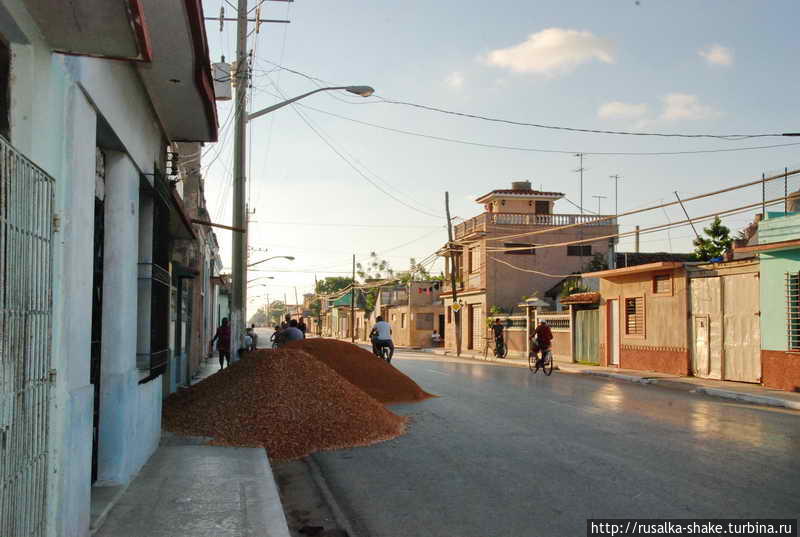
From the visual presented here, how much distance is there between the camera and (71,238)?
4.69 meters

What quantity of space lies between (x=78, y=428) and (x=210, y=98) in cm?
482

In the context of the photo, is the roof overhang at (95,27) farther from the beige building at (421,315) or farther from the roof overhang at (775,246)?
the beige building at (421,315)

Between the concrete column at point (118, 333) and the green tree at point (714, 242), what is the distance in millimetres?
31141

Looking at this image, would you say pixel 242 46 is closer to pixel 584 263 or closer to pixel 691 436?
pixel 691 436

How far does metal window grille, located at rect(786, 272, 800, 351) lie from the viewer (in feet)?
58.7

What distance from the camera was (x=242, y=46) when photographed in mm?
17219

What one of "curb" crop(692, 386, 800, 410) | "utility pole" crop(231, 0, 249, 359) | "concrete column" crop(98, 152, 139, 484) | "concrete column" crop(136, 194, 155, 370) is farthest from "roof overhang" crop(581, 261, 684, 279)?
"concrete column" crop(98, 152, 139, 484)

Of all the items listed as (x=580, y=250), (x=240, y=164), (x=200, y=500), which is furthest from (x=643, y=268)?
(x=580, y=250)

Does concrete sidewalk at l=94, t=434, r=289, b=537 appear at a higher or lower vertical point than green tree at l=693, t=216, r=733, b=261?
lower

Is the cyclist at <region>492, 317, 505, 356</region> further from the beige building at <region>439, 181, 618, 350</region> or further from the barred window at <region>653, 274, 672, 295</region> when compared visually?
the barred window at <region>653, 274, 672, 295</region>

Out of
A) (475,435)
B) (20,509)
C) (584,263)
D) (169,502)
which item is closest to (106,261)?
(169,502)

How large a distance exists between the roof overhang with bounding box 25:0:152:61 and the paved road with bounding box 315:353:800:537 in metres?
3.98

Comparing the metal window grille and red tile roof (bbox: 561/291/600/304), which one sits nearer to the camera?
the metal window grille

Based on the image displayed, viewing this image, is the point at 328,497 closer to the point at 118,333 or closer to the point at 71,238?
the point at 118,333
